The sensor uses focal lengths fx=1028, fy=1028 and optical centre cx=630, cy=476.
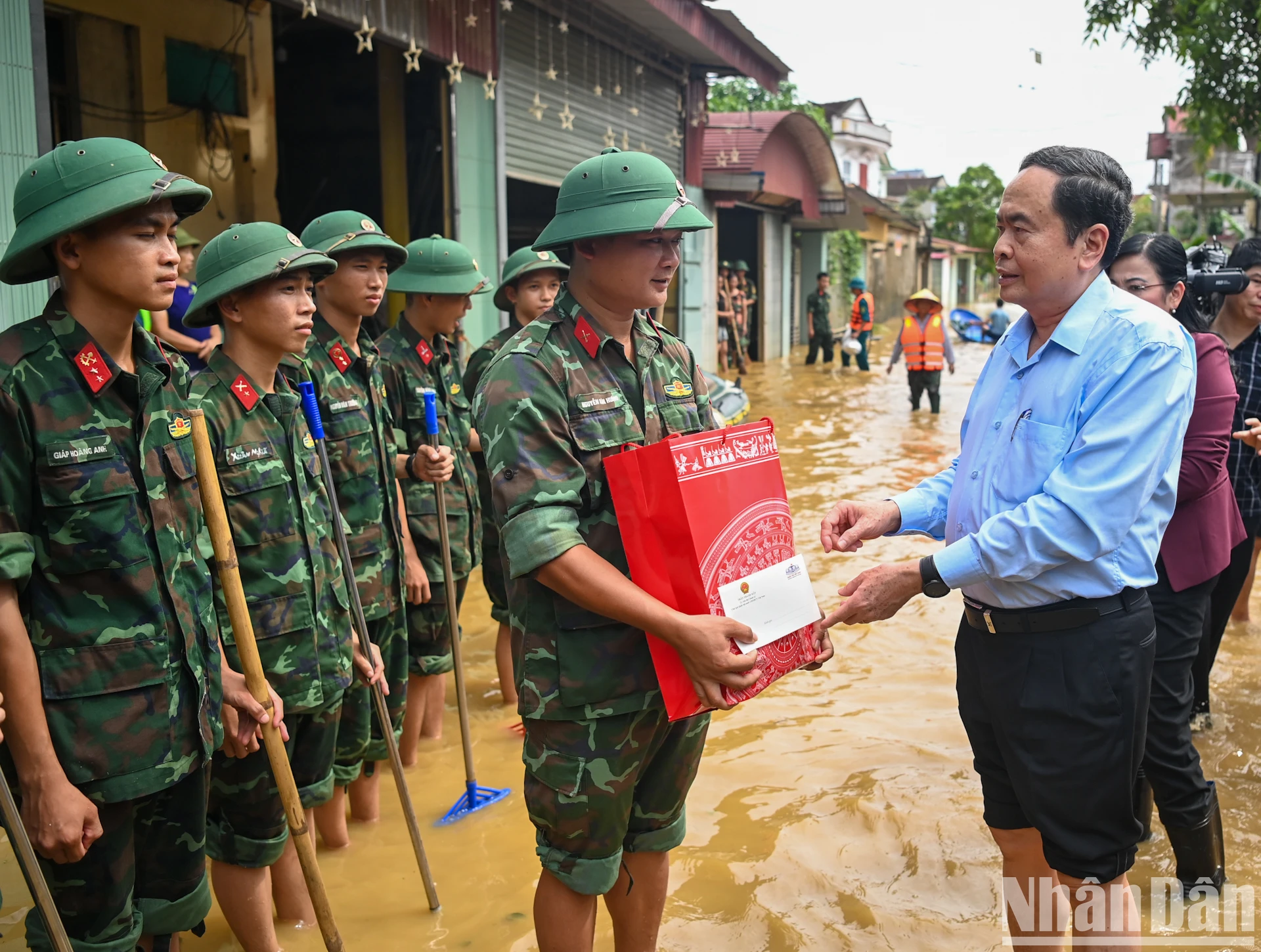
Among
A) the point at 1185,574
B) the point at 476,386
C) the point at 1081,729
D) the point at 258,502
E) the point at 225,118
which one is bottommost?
the point at 1081,729

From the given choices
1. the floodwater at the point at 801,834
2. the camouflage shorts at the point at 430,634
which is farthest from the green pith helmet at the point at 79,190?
the camouflage shorts at the point at 430,634

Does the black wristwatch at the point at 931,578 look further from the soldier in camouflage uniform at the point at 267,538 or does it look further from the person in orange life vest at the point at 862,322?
the person in orange life vest at the point at 862,322

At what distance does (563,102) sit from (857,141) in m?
42.3

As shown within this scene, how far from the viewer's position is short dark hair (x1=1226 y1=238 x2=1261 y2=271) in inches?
168

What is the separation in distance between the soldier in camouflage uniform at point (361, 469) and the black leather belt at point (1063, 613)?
80.8 inches

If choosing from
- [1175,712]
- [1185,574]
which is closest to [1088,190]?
[1185,574]

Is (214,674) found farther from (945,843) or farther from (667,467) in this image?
(945,843)

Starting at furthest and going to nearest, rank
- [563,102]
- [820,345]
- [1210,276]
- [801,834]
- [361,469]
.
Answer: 1. [820,345]
2. [563,102]
3. [1210,276]
4. [801,834]
5. [361,469]

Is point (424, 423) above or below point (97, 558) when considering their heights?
above

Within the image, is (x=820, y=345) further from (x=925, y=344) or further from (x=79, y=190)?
(x=79, y=190)

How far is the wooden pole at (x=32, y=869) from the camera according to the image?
197cm

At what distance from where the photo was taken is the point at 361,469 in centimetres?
361

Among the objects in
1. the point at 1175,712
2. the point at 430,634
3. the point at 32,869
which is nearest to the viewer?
the point at 32,869

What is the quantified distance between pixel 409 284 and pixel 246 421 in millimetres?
1603
